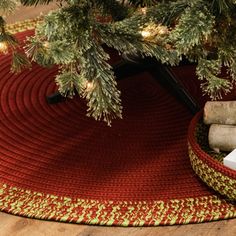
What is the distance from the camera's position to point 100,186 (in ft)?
3.71

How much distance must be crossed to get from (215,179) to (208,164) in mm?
37

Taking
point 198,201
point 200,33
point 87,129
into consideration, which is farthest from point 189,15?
point 87,129

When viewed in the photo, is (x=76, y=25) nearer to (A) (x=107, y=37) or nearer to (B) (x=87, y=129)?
(A) (x=107, y=37)

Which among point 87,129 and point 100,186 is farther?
point 87,129

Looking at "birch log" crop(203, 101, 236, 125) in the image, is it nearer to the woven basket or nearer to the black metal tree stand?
the woven basket

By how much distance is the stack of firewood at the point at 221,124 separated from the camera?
1052 millimetres

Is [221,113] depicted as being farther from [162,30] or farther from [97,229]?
[97,229]

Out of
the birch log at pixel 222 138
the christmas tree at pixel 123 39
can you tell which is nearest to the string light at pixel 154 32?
the christmas tree at pixel 123 39

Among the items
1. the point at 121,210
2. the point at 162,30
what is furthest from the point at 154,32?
the point at 121,210

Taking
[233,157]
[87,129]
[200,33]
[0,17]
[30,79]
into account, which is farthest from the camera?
[30,79]

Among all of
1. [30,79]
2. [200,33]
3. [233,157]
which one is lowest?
[233,157]

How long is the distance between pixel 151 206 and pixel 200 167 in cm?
14

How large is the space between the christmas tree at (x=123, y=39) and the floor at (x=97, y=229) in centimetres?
26

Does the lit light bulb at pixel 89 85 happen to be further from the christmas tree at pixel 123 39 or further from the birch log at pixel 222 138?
the birch log at pixel 222 138
